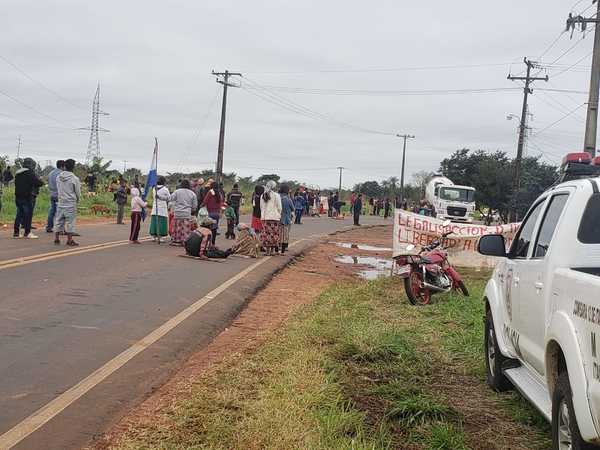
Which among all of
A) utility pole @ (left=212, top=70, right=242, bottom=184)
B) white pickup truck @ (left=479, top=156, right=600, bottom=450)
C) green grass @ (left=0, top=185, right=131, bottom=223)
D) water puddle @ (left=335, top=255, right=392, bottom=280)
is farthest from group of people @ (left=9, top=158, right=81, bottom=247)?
utility pole @ (left=212, top=70, right=242, bottom=184)

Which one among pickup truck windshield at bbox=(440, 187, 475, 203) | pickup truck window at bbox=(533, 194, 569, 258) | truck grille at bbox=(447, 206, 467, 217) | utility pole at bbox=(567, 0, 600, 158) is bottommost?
pickup truck window at bbox=(533, 194, 569, 258)

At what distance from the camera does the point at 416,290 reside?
1166cm

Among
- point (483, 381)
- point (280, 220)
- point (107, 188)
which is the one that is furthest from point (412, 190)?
point (483, 381)

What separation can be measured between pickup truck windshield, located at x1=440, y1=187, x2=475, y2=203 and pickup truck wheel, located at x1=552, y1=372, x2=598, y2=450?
44.1 m

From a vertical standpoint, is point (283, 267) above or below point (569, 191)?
below

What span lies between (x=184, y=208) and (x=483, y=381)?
12018mm

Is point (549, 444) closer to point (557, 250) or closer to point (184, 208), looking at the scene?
point (557, 250)

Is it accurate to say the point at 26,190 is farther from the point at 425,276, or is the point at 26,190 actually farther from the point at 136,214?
the point at 425,276

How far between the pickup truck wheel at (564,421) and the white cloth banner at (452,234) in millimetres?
12345

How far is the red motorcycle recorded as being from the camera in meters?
11.6

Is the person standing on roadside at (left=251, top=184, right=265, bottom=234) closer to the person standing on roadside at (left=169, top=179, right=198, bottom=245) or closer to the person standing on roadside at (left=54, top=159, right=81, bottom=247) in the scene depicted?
the person standing on roadside at (left=169, top=179, right=198, bottom=245)

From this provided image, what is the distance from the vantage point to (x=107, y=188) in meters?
45.7

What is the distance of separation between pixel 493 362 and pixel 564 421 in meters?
2.38

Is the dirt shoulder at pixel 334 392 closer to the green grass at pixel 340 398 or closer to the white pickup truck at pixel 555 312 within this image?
the green grass at pixel 340 398
